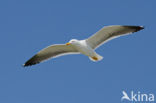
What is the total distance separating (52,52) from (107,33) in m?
1.76

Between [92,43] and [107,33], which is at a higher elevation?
[107,33]

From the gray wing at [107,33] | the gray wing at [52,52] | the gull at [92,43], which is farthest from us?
the gray wing at [52,52]

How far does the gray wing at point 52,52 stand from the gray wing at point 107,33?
638 millimetres

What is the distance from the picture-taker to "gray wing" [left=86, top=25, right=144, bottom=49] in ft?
42.7

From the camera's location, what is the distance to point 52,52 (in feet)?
45.0

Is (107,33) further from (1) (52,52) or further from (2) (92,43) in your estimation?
(1) (52,52)

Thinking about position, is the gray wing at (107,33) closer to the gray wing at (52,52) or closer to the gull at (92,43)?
the gull at (92,43)

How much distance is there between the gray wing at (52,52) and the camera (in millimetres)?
13484

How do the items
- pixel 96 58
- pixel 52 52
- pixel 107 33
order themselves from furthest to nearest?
pixel 52 52 < pixel 107 33 < pixel 96 58

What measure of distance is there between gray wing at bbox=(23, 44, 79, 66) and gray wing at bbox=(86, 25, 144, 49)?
638 millimetres

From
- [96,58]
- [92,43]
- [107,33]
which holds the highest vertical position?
[107,33]

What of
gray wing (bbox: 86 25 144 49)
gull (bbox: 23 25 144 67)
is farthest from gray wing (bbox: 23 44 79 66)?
gray wing (bbox: 86 25 144 49)

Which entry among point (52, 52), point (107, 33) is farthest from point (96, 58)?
point (52, 52)

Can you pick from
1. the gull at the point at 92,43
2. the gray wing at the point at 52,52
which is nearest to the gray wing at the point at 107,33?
the gull at the point at 92,43
